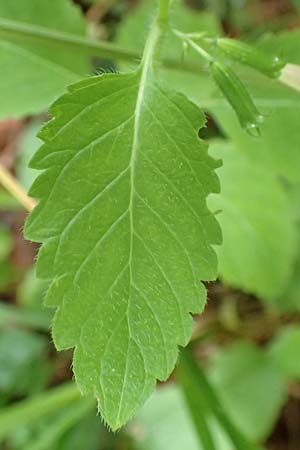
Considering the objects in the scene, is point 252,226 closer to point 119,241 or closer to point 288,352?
point 288,352

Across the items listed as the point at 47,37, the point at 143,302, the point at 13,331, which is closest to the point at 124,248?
the point at 143,302

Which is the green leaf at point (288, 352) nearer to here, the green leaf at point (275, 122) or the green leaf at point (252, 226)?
the green leaf at point (252, 226)

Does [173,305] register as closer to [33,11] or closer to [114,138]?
[114,138]

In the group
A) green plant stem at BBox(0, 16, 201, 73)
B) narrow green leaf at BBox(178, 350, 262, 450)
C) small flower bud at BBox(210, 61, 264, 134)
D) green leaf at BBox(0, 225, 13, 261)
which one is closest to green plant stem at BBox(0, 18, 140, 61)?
green plant stem at BBox(0, 16, 201, 73)

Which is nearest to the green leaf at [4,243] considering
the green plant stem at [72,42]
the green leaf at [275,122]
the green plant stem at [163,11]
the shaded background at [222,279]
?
the shaded background at [222,279]

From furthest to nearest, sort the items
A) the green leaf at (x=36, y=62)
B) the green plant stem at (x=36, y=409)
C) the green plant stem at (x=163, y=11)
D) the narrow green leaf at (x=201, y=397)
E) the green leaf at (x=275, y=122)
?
the green plant stem at (x=36, y=409)
the narrow green leaf at (x=201, y=397)
the green leaf at (x=36, y=62)
the green leaf at (x=275, y=122)
the green plant stem at (x=163, y=11)

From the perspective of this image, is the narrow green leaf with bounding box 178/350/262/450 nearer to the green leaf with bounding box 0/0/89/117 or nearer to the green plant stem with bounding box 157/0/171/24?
the green leaf with bounding box 0/0/89/117
